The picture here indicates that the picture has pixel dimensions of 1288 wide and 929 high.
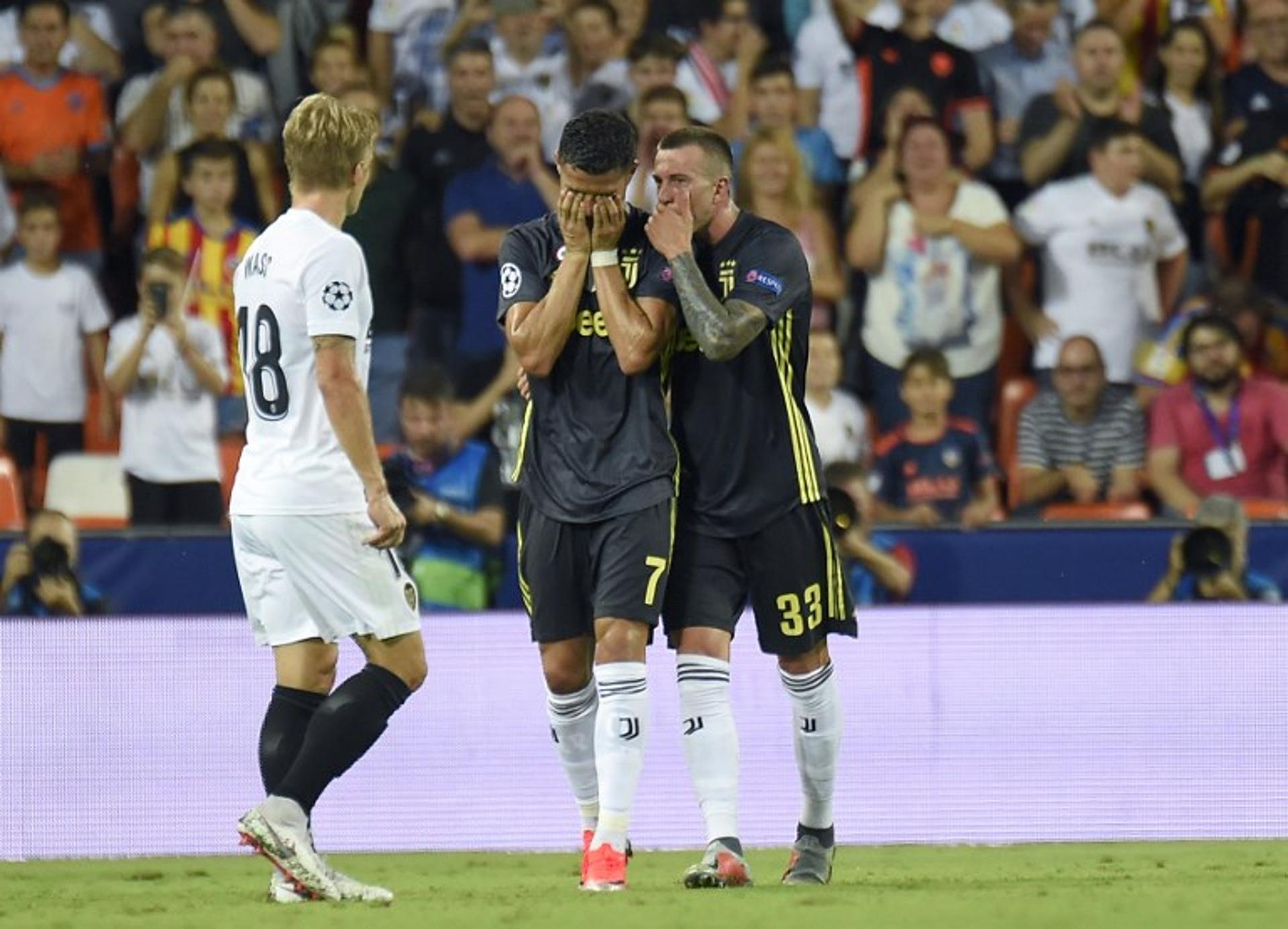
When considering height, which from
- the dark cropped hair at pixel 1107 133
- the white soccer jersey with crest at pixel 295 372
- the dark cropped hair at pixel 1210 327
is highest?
the dark cropped hair at pixel 1107 133

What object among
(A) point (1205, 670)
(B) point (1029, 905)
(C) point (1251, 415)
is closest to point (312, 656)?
(B) point (1029, 905)

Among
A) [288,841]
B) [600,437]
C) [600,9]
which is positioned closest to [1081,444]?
[600,9]

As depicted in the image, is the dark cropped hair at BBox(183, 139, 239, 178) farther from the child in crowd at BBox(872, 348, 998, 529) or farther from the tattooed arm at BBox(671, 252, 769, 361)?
the tattooed arm at BBox(671, 252, 769, 361)

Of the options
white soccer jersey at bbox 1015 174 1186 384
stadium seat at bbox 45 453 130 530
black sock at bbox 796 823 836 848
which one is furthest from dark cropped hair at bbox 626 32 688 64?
black sock at bbox 796 823 836 848

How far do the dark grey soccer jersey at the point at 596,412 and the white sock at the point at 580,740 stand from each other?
71 centimetres

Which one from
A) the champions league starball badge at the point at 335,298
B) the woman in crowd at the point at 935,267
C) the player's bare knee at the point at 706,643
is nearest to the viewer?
the champions league starball badge at the point at 335,298

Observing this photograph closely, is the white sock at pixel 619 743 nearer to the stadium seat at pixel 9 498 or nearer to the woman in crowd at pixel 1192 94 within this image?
the stadium seat at pixel 9 498

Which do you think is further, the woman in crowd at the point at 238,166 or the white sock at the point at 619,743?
the woman in crowd at the point at 238,166

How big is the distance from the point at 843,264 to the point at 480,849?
4.58 metres

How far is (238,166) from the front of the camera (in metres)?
12.9

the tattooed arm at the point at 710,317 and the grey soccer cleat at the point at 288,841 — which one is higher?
the tattooed arm at the point at 710,317

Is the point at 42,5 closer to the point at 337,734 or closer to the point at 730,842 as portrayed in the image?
the point at 337,734

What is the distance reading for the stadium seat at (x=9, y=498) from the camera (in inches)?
483

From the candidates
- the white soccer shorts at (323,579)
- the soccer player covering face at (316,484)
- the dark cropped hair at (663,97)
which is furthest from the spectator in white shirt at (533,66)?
the white soccer shorts at (323,579)
